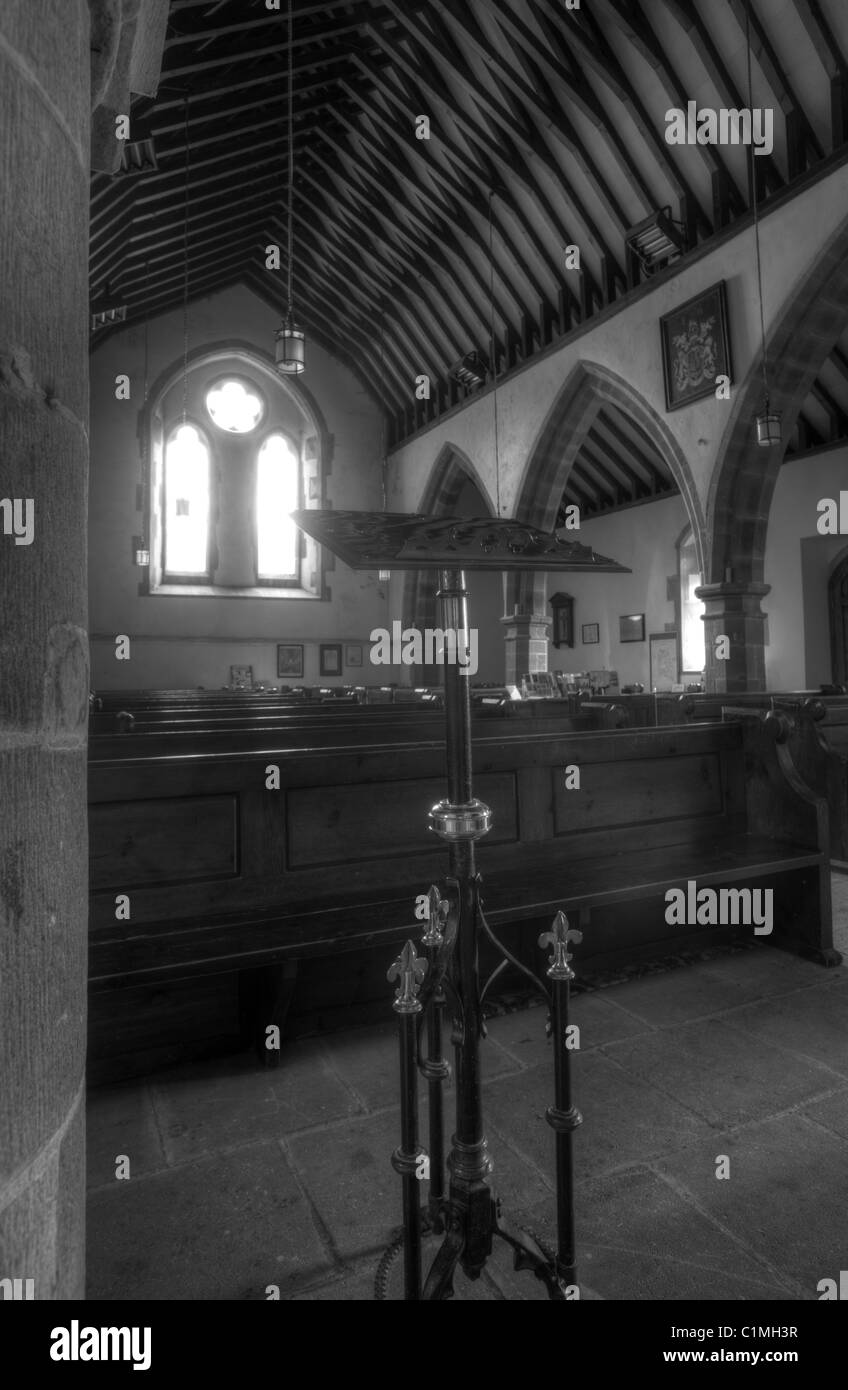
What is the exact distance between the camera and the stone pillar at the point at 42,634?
0.66 m

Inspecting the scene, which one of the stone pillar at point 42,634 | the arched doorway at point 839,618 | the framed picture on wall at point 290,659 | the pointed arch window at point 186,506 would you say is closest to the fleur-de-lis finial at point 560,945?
the stone pillar at point 42,634

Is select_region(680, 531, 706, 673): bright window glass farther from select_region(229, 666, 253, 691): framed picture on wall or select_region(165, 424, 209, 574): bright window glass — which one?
select_region(165, 424, 209, 574): bright window glass

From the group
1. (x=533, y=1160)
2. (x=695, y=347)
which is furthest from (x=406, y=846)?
(x=695, y=347)

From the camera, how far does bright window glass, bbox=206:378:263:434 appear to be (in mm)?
12336

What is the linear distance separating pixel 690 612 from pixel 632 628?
124cm

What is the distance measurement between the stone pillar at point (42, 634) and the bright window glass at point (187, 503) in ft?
39.3

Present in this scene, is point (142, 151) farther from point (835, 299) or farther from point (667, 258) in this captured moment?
point (835, 299)

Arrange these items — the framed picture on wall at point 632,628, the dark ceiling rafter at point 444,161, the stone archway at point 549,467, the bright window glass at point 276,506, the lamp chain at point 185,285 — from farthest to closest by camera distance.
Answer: the framed picture on wall at point 632,628
the bright window glass at point 276,506
the stone archway at point 549,467
the lamp chain at point 185,285
the dark ceiling rafter at point 444,161

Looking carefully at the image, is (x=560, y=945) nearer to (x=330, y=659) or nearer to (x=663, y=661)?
(x=330, y=659)

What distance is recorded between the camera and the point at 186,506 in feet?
39.6

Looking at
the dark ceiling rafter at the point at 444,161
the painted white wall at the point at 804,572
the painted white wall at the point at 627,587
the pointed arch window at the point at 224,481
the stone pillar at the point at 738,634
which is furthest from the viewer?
the painted white wall at the point at 627,587

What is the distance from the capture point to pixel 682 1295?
4.25 ft

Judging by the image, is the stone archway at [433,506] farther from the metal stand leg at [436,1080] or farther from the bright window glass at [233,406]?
the metal stand leg at [436,1080]

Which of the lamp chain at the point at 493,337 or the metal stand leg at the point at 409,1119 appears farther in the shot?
the lamp chain at the point at 493,337
